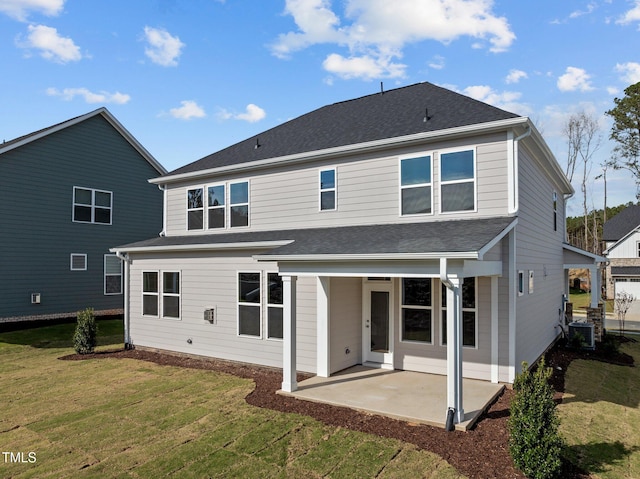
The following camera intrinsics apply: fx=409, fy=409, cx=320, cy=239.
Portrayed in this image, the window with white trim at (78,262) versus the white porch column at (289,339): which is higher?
the window with white trim at (78,262)

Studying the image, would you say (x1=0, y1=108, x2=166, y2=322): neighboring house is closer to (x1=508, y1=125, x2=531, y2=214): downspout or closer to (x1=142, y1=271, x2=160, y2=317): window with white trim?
(x1=142, y1=271, x2=160, y2=317): window with white trim

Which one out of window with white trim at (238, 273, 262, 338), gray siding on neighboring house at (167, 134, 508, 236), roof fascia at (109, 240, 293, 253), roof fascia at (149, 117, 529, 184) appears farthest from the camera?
window with white trim at (238, 273, 262, 338)

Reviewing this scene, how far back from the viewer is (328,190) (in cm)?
1037

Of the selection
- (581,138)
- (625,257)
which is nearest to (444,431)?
(625,257)

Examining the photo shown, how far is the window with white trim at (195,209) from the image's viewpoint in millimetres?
12789

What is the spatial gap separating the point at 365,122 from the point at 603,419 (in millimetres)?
8391

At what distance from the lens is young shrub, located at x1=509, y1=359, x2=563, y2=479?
468 cm

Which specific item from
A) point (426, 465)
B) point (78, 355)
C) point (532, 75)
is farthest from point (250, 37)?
point (532, 75)

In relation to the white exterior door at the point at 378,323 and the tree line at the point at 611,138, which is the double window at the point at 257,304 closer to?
the white exterior door at the point at 378,323

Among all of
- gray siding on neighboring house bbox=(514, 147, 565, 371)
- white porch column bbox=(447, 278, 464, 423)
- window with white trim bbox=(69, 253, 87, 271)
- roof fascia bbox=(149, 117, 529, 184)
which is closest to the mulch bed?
white porch column bbox=(447, 278, 464, 423)

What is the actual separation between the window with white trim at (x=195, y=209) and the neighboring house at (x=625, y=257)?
76.3 ft

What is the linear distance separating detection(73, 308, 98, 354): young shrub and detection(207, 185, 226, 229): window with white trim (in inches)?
171

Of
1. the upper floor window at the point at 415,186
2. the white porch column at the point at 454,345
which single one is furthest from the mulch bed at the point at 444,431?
the upper floor window at the point at 415,186

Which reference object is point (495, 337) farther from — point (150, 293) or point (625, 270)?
point (625, 270)
